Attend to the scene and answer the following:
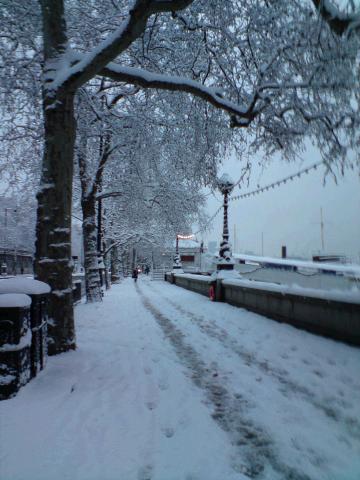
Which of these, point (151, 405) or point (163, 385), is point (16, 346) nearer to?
point (151, 405)

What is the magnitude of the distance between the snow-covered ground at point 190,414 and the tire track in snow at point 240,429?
0.01 metres

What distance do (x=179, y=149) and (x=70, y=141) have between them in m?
4.85

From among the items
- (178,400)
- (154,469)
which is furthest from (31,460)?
(178,400)

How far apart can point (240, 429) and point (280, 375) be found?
1.84 m

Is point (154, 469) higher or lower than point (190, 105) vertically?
lower

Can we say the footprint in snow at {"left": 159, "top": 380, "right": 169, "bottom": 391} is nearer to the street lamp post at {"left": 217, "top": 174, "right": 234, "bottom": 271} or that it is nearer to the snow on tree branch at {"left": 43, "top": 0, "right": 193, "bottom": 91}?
the snow on tree branch at {"left": 43, "top": 0, "right": 193, "bottom": 91}

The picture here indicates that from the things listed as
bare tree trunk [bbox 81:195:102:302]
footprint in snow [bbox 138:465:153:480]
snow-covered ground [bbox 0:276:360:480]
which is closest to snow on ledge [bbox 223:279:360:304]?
snow-covered ground [bbox 0:276:360:480]

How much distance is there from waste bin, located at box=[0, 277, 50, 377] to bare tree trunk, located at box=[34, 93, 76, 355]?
745mm

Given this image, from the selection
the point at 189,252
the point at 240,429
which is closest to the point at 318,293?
the point at 240,429

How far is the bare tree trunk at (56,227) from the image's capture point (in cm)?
584

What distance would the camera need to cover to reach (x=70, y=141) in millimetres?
6125

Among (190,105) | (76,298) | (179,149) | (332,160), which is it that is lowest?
(76,298)

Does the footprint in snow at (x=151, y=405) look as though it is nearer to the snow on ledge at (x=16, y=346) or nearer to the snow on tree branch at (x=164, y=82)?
the snow on ledge at (x=16, y=346)

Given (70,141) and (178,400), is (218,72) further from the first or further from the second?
(178,400)
